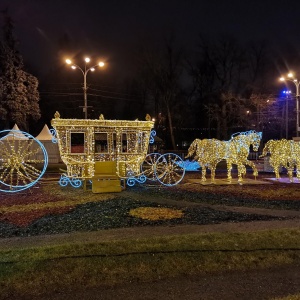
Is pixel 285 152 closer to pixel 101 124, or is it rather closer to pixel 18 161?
pixel 101 124

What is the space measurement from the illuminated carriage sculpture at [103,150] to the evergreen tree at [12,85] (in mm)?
22838

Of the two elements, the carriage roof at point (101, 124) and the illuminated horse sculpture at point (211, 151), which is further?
→ the illuminated horse sculpture at point (211, 151)

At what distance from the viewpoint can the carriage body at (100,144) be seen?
625 inches

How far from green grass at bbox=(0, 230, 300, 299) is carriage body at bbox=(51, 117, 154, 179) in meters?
A: 8.71

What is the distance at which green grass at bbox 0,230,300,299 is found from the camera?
18.7ft

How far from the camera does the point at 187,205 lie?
1197 cm

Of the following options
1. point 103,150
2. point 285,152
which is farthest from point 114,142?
point 285,152

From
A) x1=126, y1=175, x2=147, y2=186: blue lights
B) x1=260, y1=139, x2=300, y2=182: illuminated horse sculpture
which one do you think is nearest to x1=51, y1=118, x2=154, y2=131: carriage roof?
x1=126, y1=175, x2=147, y2=186: blue lights

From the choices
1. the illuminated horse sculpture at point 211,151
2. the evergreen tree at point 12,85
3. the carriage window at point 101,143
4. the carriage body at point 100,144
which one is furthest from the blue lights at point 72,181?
the evergreen tree at point 12,85

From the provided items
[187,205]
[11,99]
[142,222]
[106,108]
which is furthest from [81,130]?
[106,108]

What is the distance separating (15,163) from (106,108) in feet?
128

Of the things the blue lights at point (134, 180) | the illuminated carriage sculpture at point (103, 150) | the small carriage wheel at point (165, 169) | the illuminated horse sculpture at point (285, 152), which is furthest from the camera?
the illuminated horse sculpture at point (285, 152)

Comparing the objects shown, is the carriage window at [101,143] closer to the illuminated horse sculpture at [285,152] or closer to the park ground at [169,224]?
the park ground at [169,224]

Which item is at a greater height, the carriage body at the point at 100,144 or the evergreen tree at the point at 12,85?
the evergreen tree at the point at 12,85
